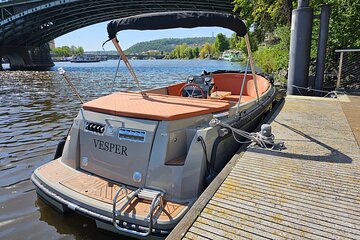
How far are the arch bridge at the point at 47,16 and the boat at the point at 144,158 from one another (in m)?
30.5

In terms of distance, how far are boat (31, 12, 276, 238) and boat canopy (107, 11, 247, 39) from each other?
0.01m

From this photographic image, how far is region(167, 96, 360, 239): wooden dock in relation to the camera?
2.37 metres

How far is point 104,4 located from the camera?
1491 inches

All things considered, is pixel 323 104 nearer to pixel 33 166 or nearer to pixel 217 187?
pixel 217 187

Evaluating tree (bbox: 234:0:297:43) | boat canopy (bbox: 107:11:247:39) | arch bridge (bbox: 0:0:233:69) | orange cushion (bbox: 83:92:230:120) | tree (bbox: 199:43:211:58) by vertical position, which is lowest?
tree (bbox: 199:43:211:58)

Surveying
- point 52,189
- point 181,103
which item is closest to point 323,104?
point 181,103

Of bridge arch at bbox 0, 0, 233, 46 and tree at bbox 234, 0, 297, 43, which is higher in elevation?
bridge arch at bbox 0, 0, 233, 46

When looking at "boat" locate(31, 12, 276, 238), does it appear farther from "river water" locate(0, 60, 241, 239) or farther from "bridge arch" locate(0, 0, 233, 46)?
"bridge arch" locate(0, 0, 233, 46)

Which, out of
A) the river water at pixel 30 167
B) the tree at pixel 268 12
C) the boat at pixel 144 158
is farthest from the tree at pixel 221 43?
the boat at pixel 144 158

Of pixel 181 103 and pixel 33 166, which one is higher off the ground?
pixel 181 103

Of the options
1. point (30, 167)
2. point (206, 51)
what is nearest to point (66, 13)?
point (30, 167)

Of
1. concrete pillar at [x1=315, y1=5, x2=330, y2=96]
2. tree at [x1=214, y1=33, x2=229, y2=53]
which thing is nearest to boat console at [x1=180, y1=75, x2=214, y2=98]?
concrete pillar at [x1=315, y1=5, x2=330, y2=96]

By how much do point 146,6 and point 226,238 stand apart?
43.0 metres

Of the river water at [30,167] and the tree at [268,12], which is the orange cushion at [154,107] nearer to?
the river water at [30,167]
